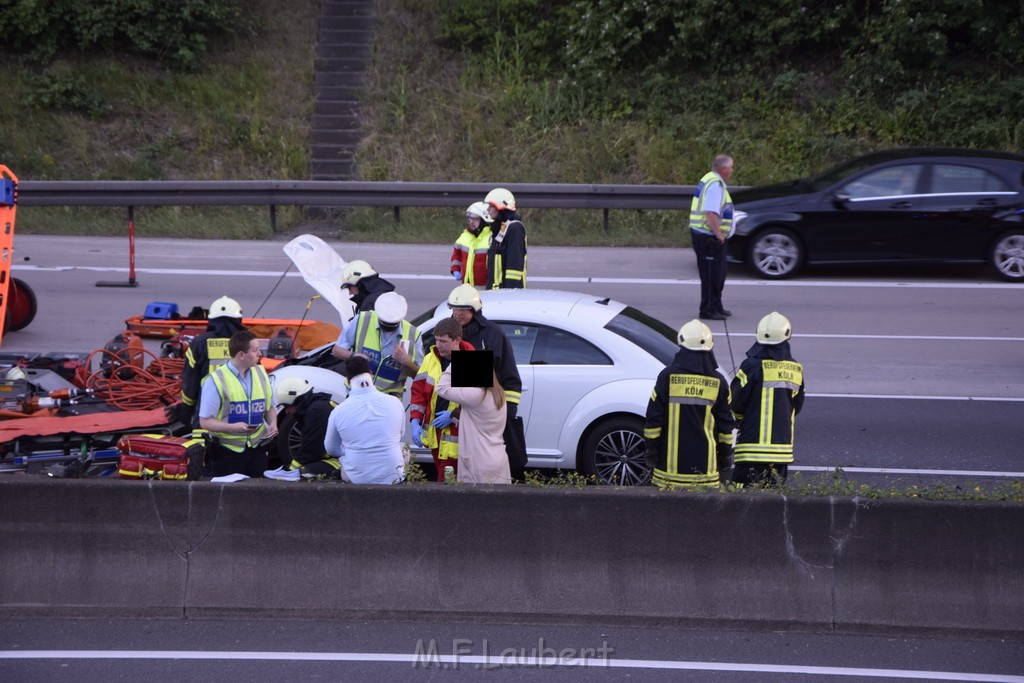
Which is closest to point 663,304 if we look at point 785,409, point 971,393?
point 971,393

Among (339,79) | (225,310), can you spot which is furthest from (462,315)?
(339,79)

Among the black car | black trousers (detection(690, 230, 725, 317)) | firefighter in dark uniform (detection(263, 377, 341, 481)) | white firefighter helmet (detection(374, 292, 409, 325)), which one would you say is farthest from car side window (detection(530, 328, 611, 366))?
the black car

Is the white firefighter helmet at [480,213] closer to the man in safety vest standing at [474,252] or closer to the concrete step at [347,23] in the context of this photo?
the man in safety vest standing at [474,252]

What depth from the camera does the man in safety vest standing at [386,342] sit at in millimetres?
8773

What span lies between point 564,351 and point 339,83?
646 inches

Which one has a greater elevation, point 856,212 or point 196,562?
point 856,212

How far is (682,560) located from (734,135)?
16372 mm

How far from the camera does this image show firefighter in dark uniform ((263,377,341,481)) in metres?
7.95

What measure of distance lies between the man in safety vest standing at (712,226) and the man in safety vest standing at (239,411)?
7007mm

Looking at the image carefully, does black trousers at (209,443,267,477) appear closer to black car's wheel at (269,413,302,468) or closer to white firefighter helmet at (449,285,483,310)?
black car's wheel at (269,413,302,468)

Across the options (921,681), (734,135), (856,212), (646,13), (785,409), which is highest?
(646,13)

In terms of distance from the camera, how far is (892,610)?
6461 millimetres

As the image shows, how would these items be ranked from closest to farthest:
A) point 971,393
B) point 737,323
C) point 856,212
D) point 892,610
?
point 892,610, point 971,393, point 737,323, point 856,212

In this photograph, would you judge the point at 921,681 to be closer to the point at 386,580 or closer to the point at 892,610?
the point at 892,610
